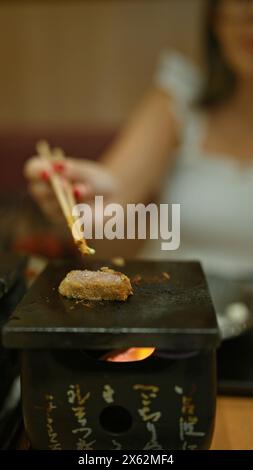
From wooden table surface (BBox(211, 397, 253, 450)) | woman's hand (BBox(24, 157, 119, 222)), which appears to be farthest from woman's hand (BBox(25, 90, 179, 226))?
wooden table surface (BBox(211, 397, 253, 450))

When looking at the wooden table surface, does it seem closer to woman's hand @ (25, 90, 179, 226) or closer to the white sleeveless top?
woman's hand @ (25, 90, 179, 226)

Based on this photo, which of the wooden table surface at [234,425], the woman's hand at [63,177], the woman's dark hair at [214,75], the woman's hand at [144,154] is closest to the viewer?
the wooden table surface at [234,425]

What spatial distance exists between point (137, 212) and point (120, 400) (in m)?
1.36

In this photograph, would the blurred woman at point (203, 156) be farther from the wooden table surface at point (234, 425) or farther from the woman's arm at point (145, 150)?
the wooden table surface at point (234, 425)

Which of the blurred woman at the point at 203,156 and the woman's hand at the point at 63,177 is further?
the blurred woman at the point at 203,156

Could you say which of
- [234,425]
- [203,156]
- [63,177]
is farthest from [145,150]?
[234,425]

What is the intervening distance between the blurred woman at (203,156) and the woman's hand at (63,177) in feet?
1.38

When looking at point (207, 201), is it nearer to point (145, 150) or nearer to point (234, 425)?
point (145, 150)

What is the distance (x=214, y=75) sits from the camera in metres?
2.25

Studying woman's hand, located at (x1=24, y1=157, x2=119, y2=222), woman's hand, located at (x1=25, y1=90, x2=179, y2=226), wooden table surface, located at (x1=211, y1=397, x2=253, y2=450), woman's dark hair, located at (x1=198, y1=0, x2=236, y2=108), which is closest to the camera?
wooden table surface, located at (x1=211, y1=397, x2=253, y2=450)

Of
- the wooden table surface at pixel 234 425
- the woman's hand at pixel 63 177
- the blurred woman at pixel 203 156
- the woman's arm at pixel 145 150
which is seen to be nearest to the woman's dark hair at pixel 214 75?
the blurred woman at pixel 203 156

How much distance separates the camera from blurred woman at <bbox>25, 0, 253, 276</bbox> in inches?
83.4

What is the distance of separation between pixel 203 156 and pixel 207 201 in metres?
0.19

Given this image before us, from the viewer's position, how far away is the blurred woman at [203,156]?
2119 millimetres
